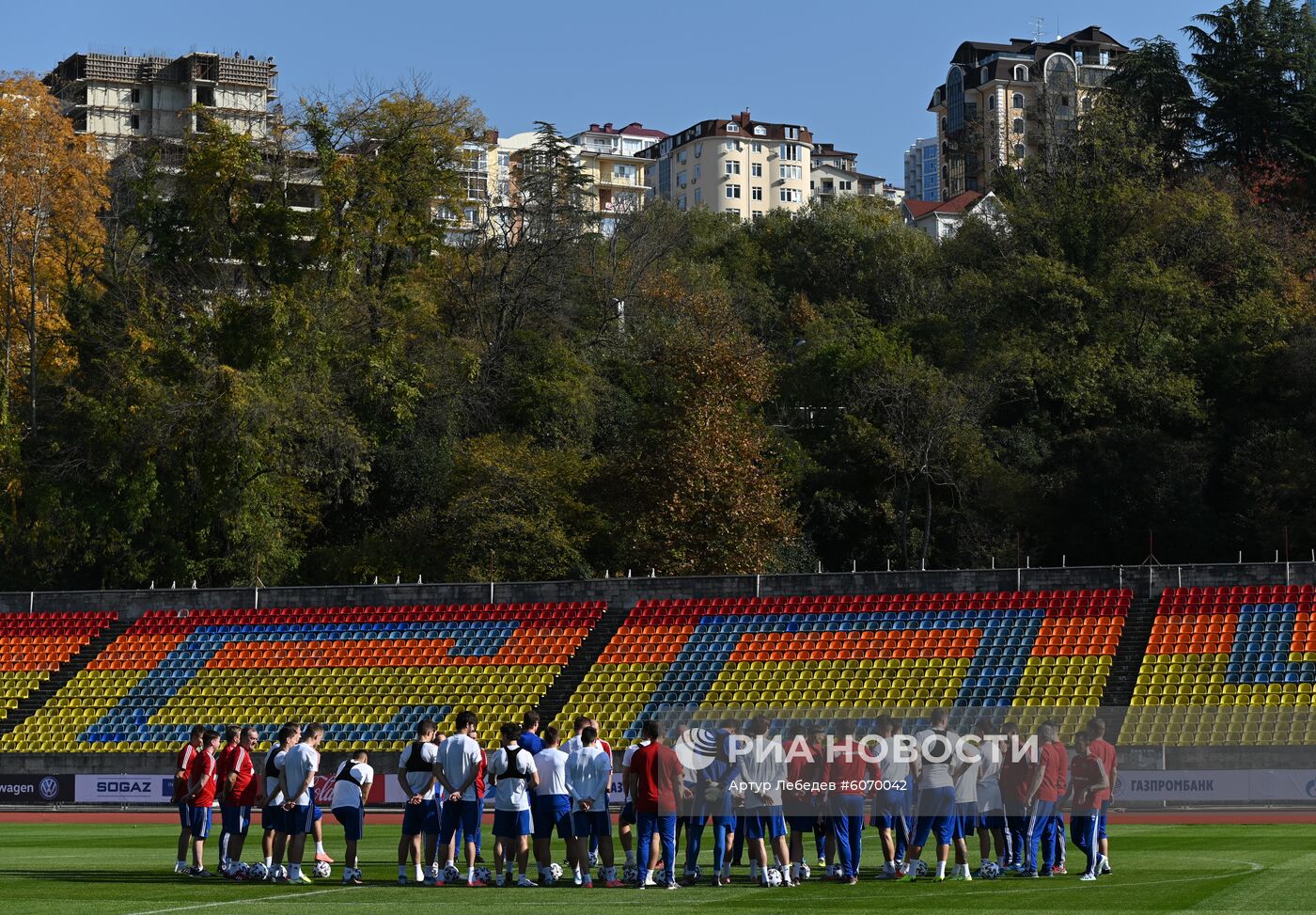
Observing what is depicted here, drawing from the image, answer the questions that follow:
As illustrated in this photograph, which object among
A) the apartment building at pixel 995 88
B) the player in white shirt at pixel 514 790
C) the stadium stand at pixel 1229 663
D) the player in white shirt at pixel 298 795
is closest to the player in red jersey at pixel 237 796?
the player in white shirt at pixel 298 795

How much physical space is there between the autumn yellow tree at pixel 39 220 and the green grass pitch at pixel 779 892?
38.4 meters

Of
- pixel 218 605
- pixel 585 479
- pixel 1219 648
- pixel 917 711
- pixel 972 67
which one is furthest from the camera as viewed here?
pixel 972 67

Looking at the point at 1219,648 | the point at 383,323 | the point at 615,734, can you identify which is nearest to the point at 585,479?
the point at 383,323

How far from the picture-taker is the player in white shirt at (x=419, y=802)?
1814 cm

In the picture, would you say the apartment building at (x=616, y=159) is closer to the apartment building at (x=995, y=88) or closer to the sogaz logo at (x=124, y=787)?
the apartment building at (x=995, y=88)

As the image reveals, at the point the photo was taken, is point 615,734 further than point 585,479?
No

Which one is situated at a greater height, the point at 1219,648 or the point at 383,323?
the point at 383,323

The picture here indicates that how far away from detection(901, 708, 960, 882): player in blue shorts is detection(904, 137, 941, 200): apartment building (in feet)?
522

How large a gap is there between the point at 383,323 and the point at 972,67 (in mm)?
81826

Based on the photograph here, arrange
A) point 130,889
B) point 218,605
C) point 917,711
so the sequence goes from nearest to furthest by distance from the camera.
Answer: point 130,889
point 917,711
point 218,605

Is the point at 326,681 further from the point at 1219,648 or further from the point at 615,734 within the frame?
the point at 1219,648

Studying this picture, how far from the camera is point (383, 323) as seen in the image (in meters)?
55.3

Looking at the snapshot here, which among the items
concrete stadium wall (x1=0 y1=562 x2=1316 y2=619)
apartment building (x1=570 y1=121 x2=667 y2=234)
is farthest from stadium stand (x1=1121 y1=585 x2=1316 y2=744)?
apartment building (x1=570 y1=121 x2=667 y2=234)

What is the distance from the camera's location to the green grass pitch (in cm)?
1515
